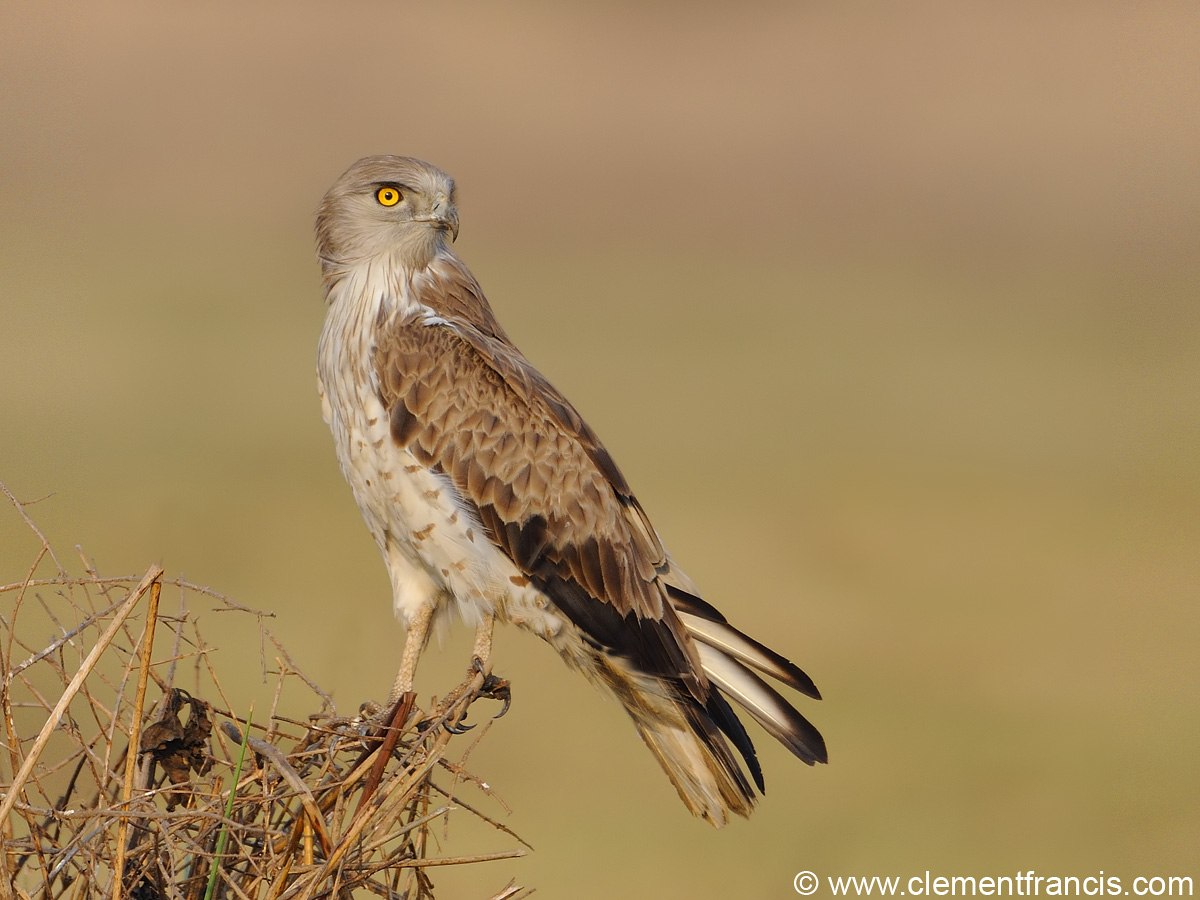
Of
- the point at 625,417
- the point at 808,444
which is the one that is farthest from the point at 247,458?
the point at 808,444

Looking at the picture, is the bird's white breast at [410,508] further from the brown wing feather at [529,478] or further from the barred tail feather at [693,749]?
the barred tail feather at [693,749]

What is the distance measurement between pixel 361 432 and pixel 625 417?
1968 centimetres

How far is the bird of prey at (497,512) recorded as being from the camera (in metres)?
5.41

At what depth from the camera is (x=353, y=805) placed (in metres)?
4.24

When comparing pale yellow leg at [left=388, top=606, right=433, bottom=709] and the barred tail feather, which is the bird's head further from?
the barred tail feather

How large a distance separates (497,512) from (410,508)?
291 millimetres

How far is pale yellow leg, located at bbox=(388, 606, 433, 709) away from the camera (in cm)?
524
